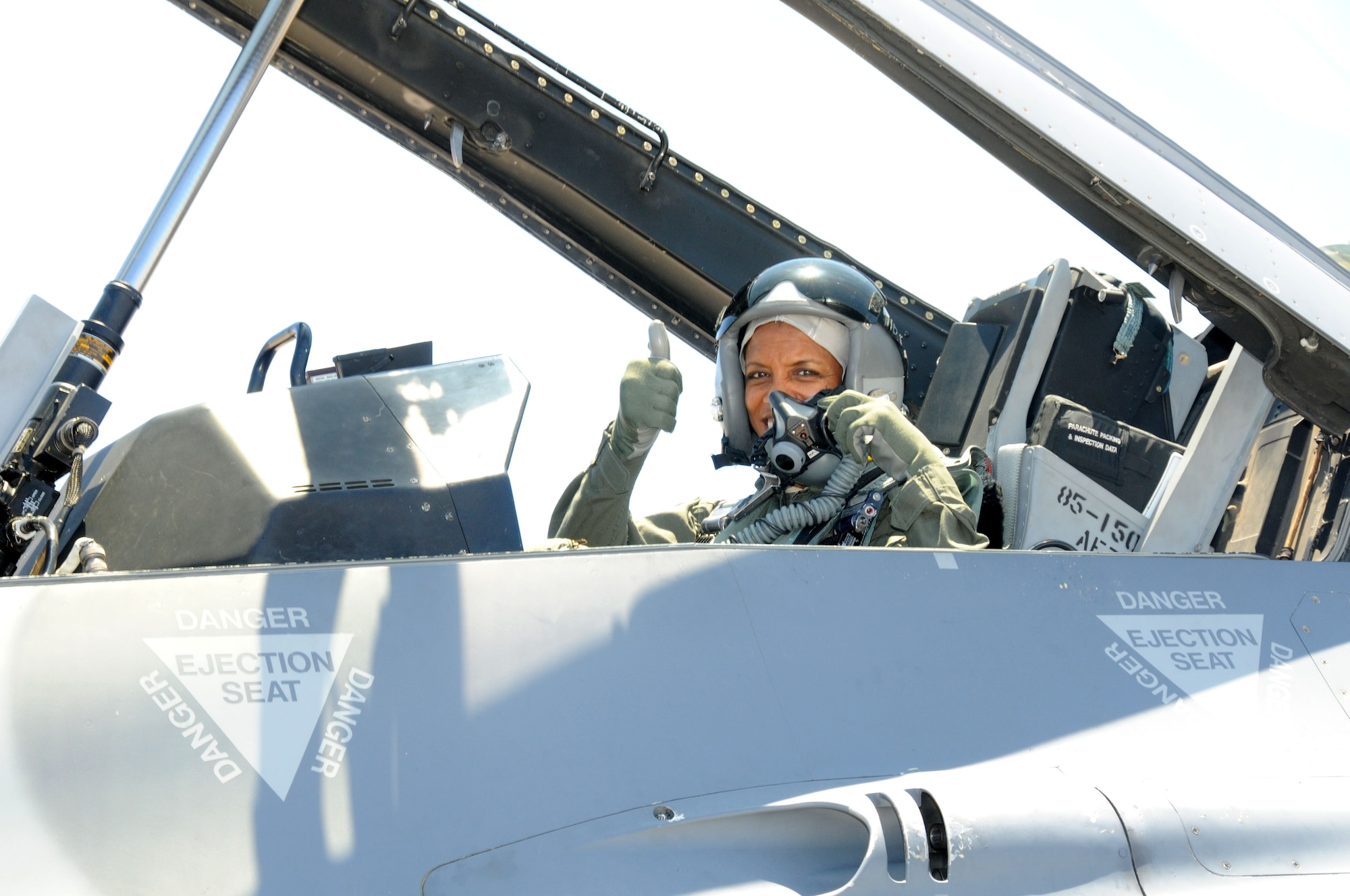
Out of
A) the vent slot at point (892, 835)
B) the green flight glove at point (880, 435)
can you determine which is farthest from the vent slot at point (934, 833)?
the green flight glove at point (880, 435)

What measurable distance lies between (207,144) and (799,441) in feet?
4.06

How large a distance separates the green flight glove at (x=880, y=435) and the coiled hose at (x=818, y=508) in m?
0.17

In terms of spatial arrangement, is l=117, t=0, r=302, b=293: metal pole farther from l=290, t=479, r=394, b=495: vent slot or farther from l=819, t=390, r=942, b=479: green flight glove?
l=819, t=390, r=942, b=479: green flight glove

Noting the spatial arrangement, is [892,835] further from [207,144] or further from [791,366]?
[791,366]

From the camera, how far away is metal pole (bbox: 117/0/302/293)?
1.46 metres

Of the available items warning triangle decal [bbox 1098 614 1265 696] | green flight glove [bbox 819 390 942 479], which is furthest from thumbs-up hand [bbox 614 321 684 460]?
warning triangle decal [bbox 1098 614 1265 696]

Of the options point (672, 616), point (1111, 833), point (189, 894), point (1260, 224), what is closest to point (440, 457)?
point (672, 616)

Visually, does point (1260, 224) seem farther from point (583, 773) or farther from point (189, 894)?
point (189, 894)

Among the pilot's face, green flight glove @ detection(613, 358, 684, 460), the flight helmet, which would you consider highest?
the flight helmet

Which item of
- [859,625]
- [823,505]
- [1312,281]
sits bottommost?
[859,625]

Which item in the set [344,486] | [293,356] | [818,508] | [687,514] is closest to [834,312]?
[818,508]

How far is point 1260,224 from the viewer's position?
63.9 inches

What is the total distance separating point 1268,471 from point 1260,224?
2.40ft

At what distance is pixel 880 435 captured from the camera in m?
2.01
